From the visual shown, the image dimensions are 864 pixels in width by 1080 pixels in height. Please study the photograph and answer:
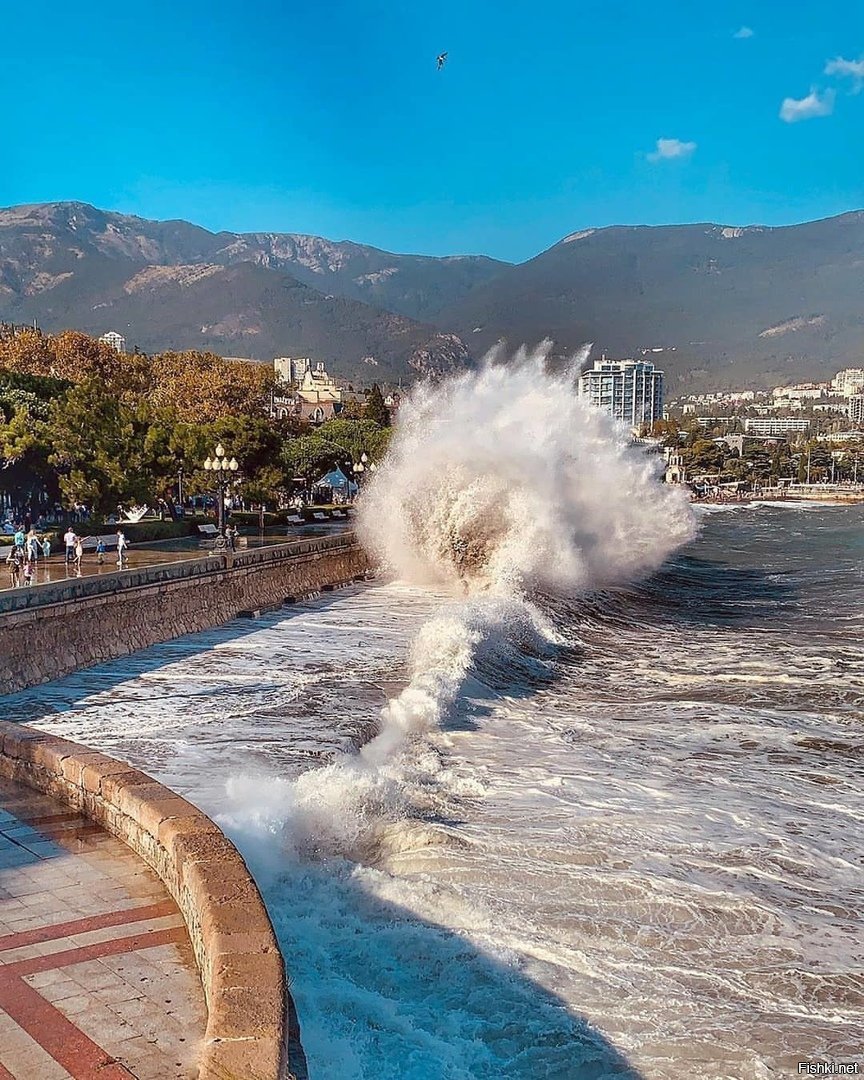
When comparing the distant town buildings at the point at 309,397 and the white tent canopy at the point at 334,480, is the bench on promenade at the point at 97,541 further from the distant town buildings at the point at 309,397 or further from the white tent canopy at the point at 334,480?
the distant town buildings at the point at 309,397

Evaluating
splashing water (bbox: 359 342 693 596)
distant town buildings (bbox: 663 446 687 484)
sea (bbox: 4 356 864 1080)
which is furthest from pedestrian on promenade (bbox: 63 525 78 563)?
distant town buildings (bbox: 663 446 687 484)

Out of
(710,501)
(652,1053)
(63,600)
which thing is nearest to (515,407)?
(63,600)

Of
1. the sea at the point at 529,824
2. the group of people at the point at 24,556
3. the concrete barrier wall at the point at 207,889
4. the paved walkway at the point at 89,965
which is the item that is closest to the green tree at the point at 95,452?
the group of people at the point at 24,556

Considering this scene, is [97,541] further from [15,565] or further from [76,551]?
[15,565]

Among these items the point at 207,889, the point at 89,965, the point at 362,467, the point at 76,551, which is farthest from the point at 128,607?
the point at 362,467

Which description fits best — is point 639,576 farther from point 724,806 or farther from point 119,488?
point 724,806
